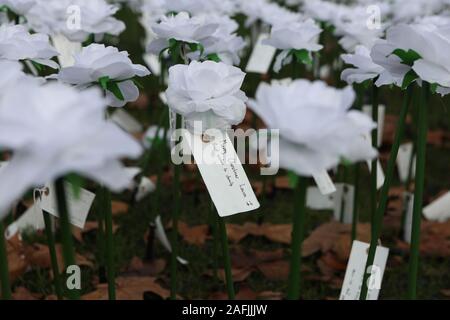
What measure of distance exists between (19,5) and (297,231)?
0.82 meters

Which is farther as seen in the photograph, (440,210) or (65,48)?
(440,210)

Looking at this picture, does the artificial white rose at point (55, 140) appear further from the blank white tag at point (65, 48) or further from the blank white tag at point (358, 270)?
the blank white tag at point (65, 48)

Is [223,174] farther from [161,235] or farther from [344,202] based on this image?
[344,202]

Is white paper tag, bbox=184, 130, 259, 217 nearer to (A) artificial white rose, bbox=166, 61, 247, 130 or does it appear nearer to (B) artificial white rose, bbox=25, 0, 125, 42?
(A) artificial white rose, bbox=166, 61, 247, 130

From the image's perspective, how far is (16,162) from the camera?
0.51 metres

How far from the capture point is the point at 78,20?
51.8 inches

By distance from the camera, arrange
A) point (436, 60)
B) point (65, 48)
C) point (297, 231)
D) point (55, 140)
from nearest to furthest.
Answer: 1. point (55, 140)
2. point (297, 231)
3. point (436, 60)
4. point (65, 48)

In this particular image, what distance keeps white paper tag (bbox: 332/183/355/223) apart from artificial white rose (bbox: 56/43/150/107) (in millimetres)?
858

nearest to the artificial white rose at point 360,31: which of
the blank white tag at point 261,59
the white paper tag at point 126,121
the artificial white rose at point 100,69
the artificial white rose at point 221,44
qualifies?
the blank white tag at point 261,59

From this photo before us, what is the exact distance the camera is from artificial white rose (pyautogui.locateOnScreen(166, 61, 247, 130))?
88cm

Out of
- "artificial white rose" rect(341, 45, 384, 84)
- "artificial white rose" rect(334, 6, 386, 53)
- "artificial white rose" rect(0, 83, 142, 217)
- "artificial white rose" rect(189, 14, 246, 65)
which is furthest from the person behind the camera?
"artificial white rose" rect(334, 6, 386, 53)


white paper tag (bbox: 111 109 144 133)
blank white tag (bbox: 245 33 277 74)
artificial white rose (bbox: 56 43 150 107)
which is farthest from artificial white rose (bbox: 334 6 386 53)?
white paper tag (bbox: 111 109 144 133)

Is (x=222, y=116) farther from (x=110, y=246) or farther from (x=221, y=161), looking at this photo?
(x=110, y=246)

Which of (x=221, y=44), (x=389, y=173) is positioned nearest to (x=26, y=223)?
(x=221, y=44)
